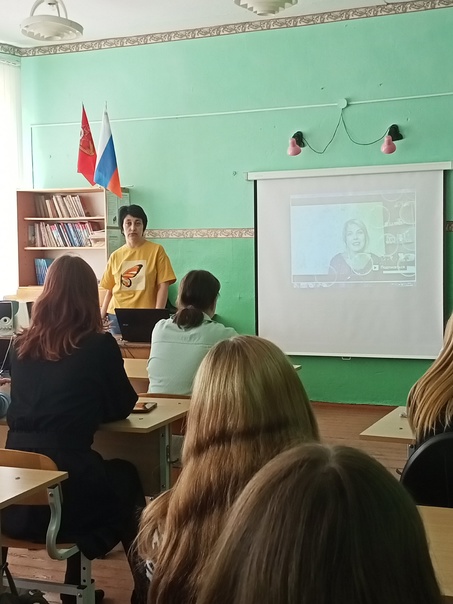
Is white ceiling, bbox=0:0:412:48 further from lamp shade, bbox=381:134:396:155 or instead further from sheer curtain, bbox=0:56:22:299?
lamp shade, bbox=381:134:396:155

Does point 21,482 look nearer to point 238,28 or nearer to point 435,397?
point 435,397

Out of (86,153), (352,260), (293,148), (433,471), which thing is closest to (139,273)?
(86,153)

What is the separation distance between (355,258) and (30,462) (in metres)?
4.43

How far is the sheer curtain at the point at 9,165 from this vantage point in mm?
7086

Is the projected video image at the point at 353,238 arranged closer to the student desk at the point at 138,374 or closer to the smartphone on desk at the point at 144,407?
the student desk at the point at 138,374

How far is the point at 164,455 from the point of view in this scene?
3053 mm

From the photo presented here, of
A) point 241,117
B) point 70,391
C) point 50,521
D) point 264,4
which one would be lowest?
point 50,521

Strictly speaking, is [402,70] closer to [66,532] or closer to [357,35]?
[357,35]

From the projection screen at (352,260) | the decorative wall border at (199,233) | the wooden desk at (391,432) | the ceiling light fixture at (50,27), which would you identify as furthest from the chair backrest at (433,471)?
the decorative wall border at (199,233)

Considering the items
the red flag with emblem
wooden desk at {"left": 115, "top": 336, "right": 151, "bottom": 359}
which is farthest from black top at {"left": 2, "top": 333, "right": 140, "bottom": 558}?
the red flag with emblem

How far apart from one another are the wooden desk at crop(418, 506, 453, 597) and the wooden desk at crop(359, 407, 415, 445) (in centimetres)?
72

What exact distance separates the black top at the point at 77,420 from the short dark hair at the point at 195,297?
2.43ft

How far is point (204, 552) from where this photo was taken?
1.33m

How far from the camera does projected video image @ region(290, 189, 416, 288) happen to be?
6.20m
